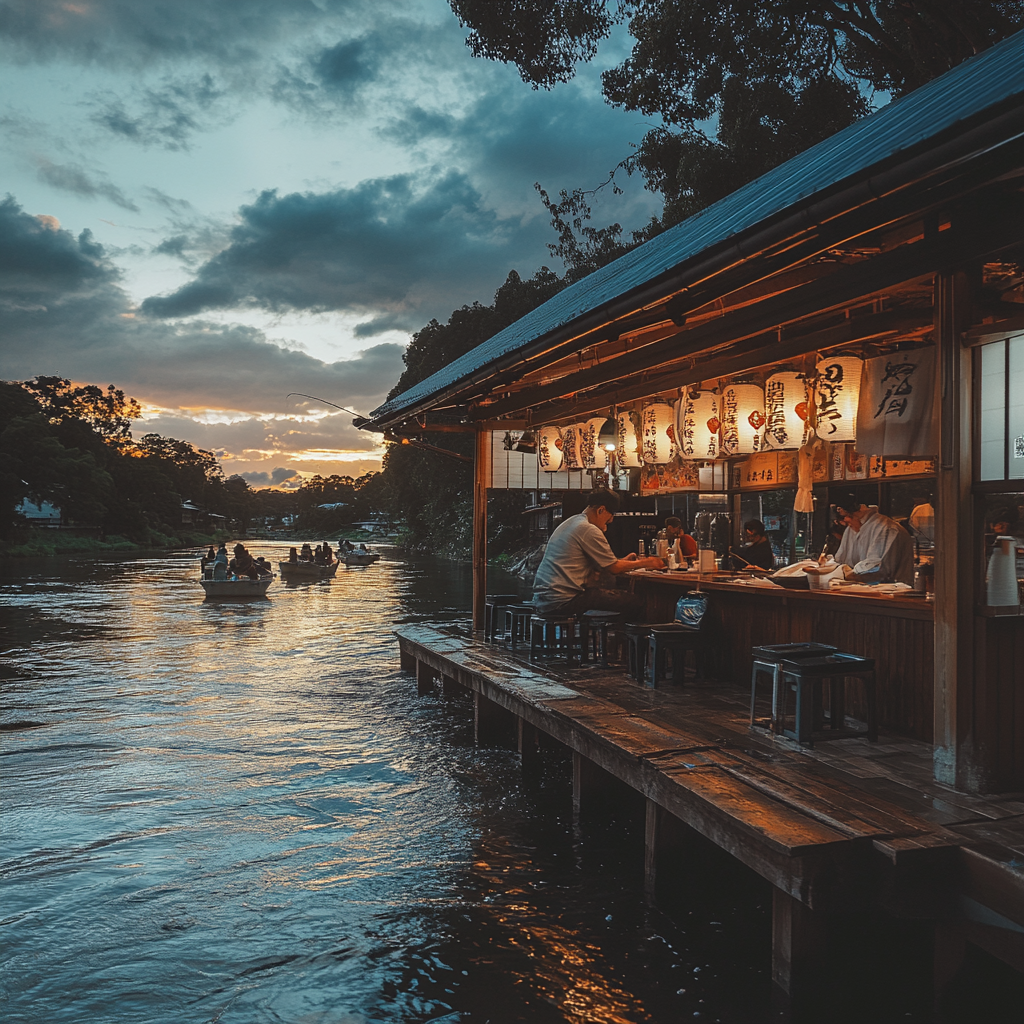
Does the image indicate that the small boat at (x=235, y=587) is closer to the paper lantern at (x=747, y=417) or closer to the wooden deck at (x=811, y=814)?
the wooden deck at (x=811, y=814)

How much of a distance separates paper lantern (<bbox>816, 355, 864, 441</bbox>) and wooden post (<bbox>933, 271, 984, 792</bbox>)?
2778 mm

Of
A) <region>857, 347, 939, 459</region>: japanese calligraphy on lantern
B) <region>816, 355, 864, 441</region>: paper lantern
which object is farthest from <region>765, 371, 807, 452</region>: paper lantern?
<region>857, 347, 939, 459</region>: japanese calligraphy on lantern

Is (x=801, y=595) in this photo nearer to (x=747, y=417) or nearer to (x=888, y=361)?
(x=747, y=417)

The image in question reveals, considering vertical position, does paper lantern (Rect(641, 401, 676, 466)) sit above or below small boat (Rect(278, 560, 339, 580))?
above

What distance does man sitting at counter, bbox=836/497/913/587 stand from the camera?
9273 mm

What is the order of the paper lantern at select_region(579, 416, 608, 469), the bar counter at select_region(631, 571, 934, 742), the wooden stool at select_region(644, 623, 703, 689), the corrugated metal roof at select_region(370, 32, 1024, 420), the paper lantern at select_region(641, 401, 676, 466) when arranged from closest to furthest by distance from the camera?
1. the corrugated metal roof at select_region(370, 32, 1024, 420)
2. the bar counter at select_region(631, 571, 934, 742)
3. the wooden stool at select_region(644, 623, 703, 689)
4. the paper lantern at select_region(641, 401, 676, 466)
5. the paper lantern at select_region(579, 416, 608, 469)

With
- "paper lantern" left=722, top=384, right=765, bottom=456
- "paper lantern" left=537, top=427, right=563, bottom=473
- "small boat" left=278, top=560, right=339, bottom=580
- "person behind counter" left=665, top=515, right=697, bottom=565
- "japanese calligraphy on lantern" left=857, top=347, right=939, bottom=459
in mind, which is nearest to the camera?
"japanese calligraphy on lantern" left=857, top=347, right=939, bottom=459

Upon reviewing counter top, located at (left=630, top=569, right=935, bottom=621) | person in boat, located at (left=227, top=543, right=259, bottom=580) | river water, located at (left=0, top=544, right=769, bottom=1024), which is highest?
counter top, located at (left=630, top=569, right=935, bottom=621)

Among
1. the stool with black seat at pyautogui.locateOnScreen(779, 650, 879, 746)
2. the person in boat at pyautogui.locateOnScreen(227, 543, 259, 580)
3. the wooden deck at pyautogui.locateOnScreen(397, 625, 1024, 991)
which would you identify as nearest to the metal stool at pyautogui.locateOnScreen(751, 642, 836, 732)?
the stool with black seat at pyautogui.locateOnScreen(779, 650, 879, 746)

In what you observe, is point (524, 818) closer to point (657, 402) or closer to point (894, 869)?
point (894, 869)

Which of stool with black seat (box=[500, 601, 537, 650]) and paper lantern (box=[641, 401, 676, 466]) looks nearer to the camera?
paper lantern (box=[641, 401, 676, 466])

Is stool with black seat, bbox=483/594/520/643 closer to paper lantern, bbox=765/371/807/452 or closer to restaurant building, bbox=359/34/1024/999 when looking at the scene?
restaurant building, bbox=359/34/1024/999

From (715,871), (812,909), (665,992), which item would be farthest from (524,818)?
(812,909)

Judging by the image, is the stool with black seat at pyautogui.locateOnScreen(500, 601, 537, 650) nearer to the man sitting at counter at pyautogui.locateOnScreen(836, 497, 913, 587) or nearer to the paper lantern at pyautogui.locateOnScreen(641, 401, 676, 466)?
the paper lantern at pyautogui.locateOnScreen(641, 401, 676, 466)
